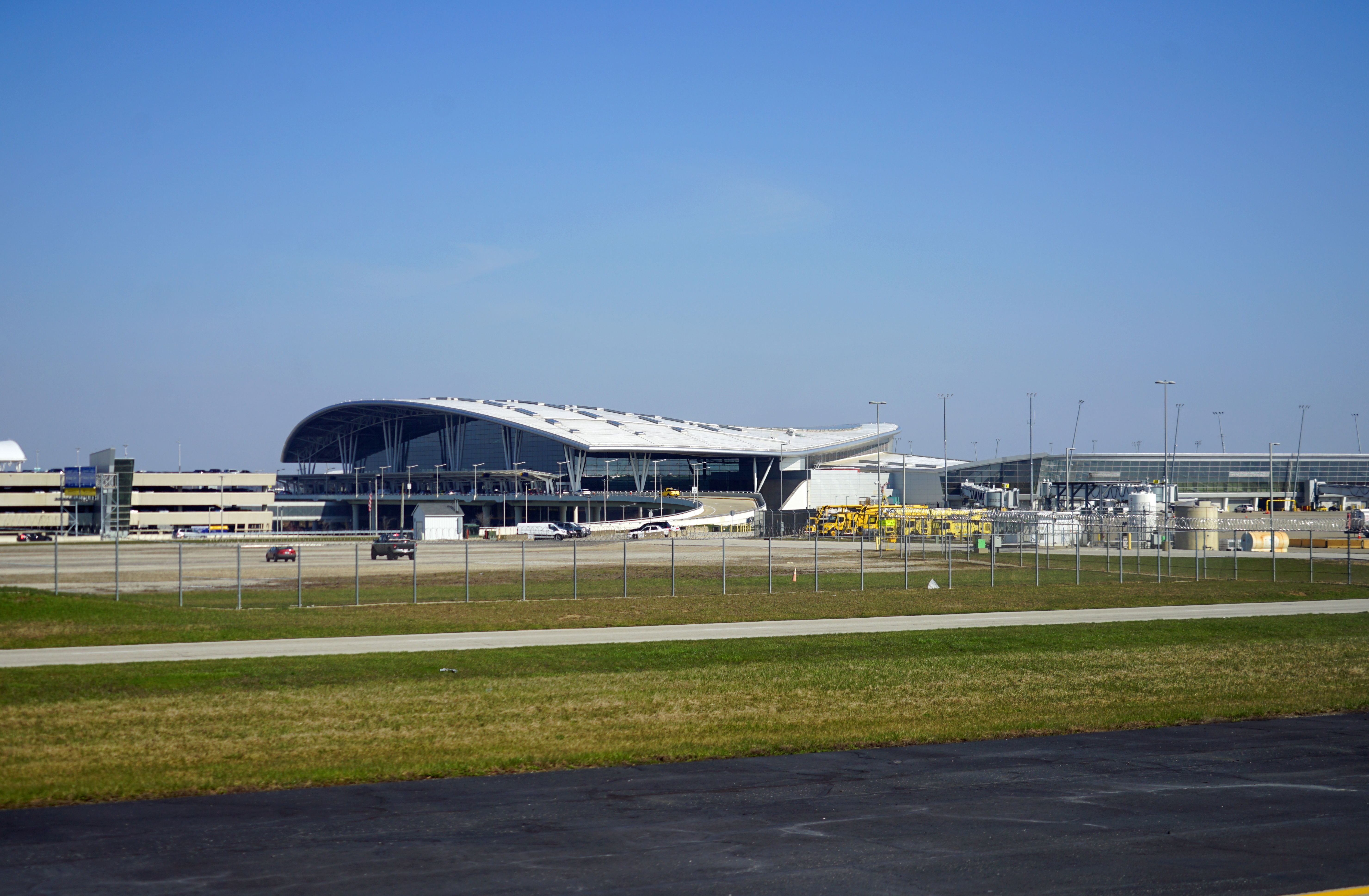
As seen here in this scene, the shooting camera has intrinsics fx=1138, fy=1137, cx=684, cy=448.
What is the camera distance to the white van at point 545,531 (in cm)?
10238

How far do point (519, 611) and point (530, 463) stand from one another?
117 meters

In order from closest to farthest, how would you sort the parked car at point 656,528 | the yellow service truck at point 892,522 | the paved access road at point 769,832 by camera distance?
1. the paved access road at point 769,832
2. the yellow service truck at point 892,522
3. the parked car at point 656,528

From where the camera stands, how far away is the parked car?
105m

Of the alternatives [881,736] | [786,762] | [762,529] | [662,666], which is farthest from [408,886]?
[762,529]

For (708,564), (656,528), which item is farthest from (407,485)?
(708,564)

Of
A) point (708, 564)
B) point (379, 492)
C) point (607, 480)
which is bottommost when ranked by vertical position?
point (708, 564)

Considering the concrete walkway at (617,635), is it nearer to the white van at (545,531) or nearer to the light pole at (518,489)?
the white van at (545,531)

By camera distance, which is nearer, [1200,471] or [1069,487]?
[1069,487]

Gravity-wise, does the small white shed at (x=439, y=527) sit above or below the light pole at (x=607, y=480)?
below

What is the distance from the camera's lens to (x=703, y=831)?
957cm

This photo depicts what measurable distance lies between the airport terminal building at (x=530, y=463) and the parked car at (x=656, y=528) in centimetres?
1734

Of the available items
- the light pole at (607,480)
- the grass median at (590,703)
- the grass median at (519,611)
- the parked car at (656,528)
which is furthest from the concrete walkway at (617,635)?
the light pole at (607,480)

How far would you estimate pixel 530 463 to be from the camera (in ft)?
483

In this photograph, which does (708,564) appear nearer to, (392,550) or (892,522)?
(392,550)
